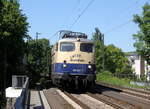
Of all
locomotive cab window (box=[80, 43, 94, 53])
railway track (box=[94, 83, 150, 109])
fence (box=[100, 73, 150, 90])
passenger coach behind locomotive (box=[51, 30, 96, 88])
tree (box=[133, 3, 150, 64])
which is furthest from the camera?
tree (box=[133, 3, 150, 64])

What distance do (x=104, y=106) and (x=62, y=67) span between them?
708cm

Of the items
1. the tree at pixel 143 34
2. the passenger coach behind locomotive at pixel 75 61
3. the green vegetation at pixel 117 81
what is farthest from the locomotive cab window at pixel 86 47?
the tree at pixel 143 34

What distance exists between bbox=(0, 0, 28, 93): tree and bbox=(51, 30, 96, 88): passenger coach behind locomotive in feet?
13.4

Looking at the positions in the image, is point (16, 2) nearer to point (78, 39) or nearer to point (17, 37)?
point (17, 37)

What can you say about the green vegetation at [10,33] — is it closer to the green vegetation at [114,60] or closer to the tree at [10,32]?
the tree at [10,32]

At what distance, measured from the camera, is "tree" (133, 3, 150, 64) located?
46.4 metres

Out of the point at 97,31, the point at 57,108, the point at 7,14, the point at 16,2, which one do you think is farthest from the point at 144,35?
the point at 97,31

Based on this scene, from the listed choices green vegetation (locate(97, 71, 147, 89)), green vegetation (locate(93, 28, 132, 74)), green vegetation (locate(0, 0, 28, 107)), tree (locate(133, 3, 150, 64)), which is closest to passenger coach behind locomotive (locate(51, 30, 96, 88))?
green vegetation (locate(0, 0, 28, 107))

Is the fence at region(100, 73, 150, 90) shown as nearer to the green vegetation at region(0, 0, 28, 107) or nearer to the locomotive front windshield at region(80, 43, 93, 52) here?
the locomotive front windshield at region(80, 43, 93, 52)

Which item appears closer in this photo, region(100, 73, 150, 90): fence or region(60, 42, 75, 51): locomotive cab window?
region(60, 42, 75, 51): locomotive cab window

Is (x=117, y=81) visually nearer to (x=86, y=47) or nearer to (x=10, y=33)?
(x=10, y=33)

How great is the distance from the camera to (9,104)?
8320 millimetres

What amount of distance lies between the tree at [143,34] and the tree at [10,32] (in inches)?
745

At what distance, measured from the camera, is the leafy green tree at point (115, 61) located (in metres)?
116
